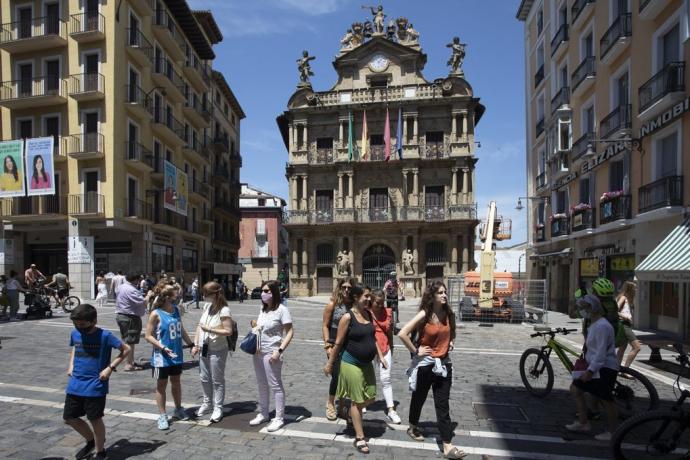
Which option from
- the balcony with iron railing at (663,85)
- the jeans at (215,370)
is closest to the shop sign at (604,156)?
the balcony with iron railing at (663,85)

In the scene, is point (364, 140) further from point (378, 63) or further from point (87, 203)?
point (87, 203)

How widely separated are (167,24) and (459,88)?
2140cm

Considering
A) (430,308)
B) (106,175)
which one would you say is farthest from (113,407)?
(106,175)

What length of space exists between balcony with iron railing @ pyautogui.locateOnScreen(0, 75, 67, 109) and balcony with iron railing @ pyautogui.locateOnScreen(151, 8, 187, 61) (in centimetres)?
679

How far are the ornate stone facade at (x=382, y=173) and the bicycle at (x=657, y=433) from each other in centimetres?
3035

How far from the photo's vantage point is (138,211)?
25.4 metres

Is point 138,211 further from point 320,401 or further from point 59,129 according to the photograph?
point 320,401

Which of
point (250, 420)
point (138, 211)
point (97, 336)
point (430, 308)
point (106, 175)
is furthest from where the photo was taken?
point (138, 211)

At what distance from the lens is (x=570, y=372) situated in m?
6.14

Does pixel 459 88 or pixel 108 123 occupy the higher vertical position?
pixel 459 88

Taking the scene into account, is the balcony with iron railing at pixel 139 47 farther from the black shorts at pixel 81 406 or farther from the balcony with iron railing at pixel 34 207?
the black shorts at pixel 81 406

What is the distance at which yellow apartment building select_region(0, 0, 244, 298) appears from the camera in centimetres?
2394

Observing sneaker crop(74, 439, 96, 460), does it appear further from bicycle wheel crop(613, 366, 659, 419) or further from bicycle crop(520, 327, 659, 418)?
bicycle wheel crop(613, 366, 659, 419)

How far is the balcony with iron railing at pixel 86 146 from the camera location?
23.7m
